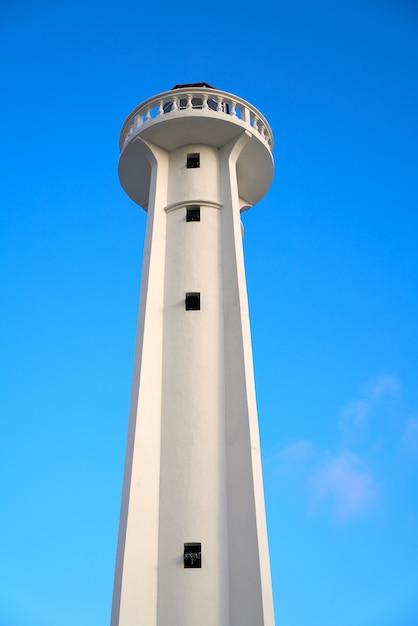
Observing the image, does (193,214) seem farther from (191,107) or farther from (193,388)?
(193,388)

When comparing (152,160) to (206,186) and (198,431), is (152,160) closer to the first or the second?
(206,186)

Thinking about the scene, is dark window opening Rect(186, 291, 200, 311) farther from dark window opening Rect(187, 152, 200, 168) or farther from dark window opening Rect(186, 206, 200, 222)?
dark window opening Rect(187, 152, 200, 168)

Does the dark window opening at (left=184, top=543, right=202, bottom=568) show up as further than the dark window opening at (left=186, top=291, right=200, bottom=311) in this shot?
No

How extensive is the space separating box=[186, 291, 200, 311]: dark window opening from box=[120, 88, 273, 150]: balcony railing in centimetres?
654

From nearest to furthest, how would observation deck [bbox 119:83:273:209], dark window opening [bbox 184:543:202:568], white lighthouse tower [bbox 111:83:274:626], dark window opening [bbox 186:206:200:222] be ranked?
white lighthouse tower [bbox 111:83:274:626], dark window opening [bbox 184:543:202:568], dark window opening [bbox 186:206:200:222], observation deck [bbox 119:83:273:209]

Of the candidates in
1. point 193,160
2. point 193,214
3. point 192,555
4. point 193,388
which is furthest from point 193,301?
point 192,555

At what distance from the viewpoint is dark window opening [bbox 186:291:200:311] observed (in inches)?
743

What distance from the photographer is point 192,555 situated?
15133 millimetres

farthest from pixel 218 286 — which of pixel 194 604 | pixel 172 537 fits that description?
pixel 194 604

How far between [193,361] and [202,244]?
402 centimetres

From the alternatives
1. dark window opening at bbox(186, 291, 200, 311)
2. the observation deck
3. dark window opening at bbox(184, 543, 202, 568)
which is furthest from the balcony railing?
dark window opening at bbox(184, 543, 202, 568)

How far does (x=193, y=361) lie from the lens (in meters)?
18.0

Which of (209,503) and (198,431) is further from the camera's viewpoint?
(198,431)

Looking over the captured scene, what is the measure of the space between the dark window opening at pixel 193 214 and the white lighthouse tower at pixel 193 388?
0.20 ft
